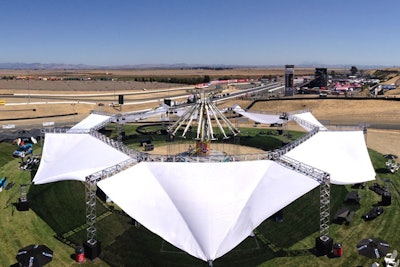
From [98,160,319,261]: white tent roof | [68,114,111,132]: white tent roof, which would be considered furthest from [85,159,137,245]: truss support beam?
[68,114,111,132]: white tent roof

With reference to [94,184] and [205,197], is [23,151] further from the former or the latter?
[205,197]

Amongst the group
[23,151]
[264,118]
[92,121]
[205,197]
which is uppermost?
[92,121]

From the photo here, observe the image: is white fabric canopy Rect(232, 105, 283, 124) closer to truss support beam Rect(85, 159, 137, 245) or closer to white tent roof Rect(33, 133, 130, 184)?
white tent roof Rect(33, 133, 130, 184)

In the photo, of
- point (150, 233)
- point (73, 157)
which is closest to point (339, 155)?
point (150, 233)

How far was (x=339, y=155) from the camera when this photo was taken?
36656mm

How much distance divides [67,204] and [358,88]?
5028 inches

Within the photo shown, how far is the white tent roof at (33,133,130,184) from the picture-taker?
31120 millimetres

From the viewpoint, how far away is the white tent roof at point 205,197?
2189 cm

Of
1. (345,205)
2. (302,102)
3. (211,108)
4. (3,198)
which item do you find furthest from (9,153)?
(302,102)

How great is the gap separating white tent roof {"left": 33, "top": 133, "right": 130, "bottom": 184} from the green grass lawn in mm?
4087

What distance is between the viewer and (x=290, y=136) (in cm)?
6400

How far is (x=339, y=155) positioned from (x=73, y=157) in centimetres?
2748

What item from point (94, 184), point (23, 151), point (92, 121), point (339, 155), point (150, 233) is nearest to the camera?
point (94, 184)

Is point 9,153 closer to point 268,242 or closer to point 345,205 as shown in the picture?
point 268,242
